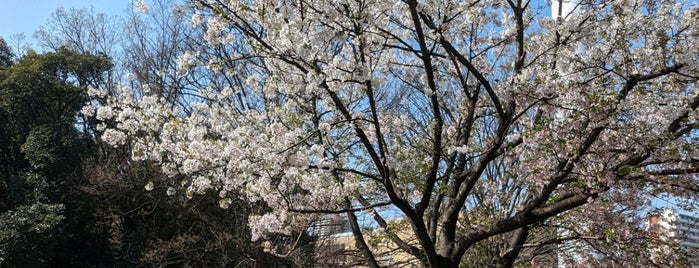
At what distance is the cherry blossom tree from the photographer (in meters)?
4.32

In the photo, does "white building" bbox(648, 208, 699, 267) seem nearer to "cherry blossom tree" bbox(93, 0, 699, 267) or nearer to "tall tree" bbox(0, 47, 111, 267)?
"cherry blossom tree" bbox(93, 0, 699, 267)

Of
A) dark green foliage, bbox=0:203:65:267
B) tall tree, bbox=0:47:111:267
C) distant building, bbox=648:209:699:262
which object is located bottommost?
distant building, bbox=648:209:699:262

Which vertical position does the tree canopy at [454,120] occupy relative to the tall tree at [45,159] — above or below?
below

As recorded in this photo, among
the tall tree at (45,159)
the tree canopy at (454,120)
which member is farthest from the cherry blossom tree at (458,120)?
the tall tree at (45,159)

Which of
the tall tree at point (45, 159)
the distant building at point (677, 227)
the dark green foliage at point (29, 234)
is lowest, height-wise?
the distant building at point (677, 227)

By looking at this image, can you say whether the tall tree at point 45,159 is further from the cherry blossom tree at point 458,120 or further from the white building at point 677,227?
the white building at point 677,227

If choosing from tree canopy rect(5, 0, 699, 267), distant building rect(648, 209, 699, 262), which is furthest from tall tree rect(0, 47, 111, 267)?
distant building rect(648, 209, 699, 262)

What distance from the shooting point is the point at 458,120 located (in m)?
6.56

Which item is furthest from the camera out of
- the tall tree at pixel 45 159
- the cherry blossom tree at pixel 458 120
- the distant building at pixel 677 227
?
the tall tree at pixel 45 159

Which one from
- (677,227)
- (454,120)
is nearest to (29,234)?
(454,120)

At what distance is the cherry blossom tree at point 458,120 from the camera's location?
4.32 metres

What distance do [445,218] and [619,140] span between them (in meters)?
1.55

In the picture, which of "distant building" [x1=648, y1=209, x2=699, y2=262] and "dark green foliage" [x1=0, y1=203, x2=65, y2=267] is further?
"dark green foliage" [x1=0, y1=203, x2=65, y2=267]

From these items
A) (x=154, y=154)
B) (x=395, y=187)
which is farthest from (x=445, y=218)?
(x=154, y=154)
